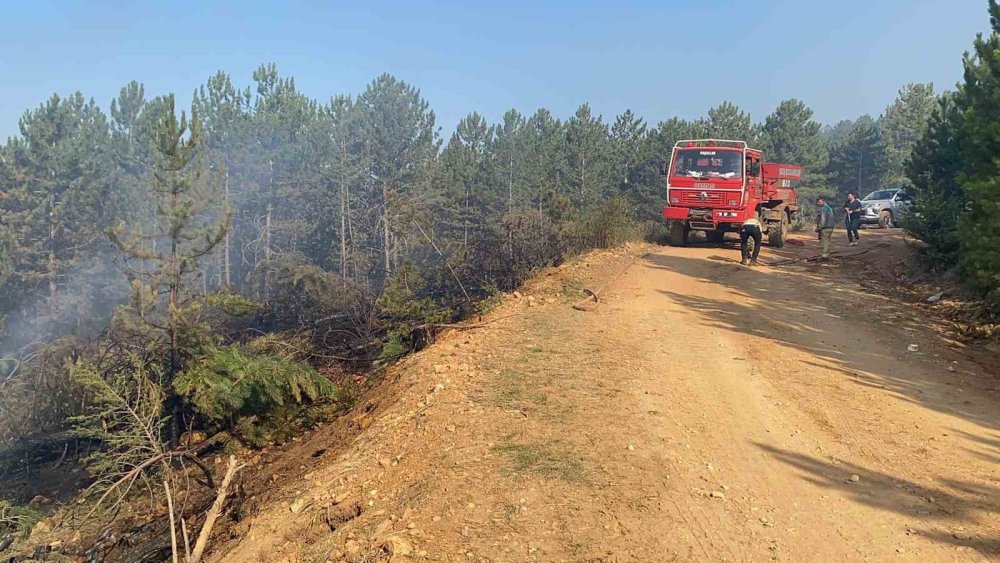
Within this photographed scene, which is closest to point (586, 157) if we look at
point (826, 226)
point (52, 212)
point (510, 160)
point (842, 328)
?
point (510, 160)

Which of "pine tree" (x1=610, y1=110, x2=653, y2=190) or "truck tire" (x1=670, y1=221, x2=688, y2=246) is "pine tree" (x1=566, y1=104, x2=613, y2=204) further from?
"truck tire" (x1=670, y1=221, x2=688, y2=246)

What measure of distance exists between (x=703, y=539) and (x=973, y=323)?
7.82 metres

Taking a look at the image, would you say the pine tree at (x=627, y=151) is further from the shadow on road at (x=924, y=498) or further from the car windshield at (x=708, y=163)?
the shadow on road at (x=924, y=498)

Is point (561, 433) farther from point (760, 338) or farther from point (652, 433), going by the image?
point (760, 338)

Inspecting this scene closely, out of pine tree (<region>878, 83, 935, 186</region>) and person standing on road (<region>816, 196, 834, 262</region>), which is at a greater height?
pine tree (<region>878, 83, 935, 186</region>)

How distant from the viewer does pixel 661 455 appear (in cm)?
544

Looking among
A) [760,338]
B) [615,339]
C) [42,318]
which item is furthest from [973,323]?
[42,318]

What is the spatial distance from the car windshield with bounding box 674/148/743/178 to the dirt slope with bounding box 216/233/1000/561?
808 centimetres

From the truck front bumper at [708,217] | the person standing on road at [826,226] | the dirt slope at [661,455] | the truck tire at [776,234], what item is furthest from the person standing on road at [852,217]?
the dirt slope at [661,455]

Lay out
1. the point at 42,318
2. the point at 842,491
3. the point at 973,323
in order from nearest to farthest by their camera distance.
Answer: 1. the point at 842,491
2. the point at 973,323
3. the point at 42,318

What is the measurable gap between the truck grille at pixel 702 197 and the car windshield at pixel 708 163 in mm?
418

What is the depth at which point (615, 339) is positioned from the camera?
360 inches

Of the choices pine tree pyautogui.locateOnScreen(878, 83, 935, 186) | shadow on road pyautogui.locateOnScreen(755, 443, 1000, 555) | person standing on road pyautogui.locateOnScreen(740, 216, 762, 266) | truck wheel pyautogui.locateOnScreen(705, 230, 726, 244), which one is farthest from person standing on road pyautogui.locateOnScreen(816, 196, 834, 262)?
pine tree pyautogui.locateOnScreen(878, 83, 935, 186)

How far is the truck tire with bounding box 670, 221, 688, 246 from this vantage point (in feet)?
61.7
